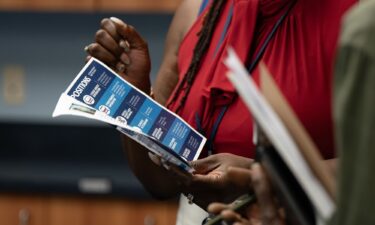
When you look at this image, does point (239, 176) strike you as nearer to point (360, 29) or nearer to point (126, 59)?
point (360, 29)

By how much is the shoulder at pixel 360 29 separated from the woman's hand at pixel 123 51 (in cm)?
83

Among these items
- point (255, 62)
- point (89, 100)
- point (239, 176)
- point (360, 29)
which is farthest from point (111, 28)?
point (360, 29)

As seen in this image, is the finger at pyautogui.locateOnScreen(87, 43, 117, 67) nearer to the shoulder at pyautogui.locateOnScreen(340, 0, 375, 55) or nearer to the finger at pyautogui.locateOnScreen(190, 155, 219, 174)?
the finger at pyautogui.locateOnScreen(190, 155, 219, 174)

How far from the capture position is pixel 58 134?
12.4 ft

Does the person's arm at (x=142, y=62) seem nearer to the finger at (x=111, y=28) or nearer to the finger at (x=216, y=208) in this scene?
the finger at (x=111, y=28)

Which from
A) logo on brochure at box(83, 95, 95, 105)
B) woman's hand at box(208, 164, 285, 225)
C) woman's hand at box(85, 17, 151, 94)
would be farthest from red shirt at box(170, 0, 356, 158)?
woman's hand at box(208, 164, 285, 225)

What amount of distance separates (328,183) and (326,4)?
0.67 meters

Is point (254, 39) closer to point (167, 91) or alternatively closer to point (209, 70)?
point (209, 70)

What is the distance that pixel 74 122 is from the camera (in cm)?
382

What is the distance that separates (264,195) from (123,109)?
21.5 inches

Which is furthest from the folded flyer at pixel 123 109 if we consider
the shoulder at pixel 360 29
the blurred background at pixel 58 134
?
the blurred background at pixel 58 134

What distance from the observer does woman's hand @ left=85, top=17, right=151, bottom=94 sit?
1.53 metres

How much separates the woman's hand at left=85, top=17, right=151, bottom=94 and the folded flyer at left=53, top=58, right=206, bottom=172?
101 millimetres

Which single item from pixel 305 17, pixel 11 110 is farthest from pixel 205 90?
pixel 11 110
